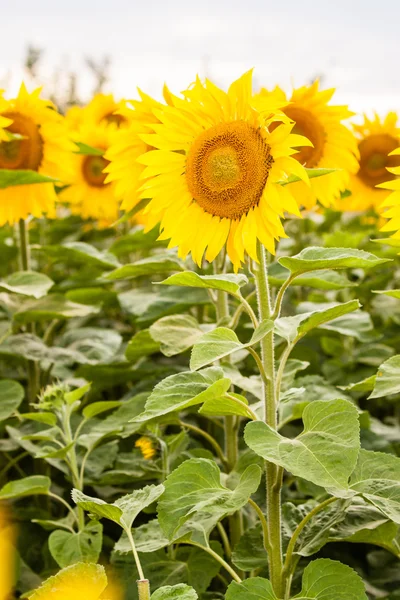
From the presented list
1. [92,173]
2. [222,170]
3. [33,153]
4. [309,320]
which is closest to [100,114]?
[92,173]

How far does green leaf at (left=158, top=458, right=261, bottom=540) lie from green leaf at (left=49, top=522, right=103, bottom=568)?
0.26 metres

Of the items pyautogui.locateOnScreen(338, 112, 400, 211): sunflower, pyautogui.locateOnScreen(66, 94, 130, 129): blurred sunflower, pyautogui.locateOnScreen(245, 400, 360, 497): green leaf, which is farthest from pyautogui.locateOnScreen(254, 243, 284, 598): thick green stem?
pyautogui.locateOnScreen(66, 94, 130, 129): blurred sunflower

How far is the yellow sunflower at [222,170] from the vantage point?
1227 mm

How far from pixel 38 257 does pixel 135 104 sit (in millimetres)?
1567

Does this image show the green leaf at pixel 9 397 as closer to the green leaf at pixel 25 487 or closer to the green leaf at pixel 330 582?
the green leaf at pixel 25 487

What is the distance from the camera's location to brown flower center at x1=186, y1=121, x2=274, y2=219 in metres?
1.27

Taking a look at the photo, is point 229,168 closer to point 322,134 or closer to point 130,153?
point 130,153

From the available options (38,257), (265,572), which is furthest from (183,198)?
(38,257)

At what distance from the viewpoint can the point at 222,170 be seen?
1.33 metres

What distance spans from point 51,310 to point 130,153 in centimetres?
50

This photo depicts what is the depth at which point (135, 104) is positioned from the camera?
170 centimetres

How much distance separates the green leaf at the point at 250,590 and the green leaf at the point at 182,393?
259 millimetres

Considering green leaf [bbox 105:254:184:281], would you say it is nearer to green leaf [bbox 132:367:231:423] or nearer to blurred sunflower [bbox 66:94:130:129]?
green leaf [bbox 132:367:231:423]

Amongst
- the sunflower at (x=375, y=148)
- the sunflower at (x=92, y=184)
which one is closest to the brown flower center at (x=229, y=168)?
the sunflower at (x=375, y=148)
